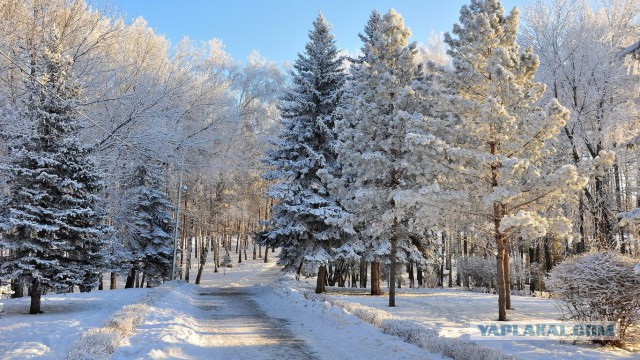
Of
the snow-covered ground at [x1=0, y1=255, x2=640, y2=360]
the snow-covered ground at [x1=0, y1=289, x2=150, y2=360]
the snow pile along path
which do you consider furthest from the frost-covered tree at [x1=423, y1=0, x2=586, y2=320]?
the snow-covered ground at [x1=0, y1=289, x2=150, y2=360]

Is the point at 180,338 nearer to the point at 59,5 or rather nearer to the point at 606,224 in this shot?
the point at 59,5

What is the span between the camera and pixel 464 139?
14359 mm

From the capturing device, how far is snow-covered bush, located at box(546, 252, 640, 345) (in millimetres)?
8742

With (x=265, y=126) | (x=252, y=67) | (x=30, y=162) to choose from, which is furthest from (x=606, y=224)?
(x=252, y=67)

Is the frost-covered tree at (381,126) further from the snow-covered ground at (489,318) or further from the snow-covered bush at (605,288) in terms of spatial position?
the snow-covered bush at (605,288)

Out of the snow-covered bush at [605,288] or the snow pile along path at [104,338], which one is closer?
the snow pile along path at [104,338]

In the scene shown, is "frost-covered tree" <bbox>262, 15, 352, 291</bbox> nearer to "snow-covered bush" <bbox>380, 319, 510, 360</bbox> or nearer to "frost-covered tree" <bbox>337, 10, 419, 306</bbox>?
"frost-covered tree" <bbox>337, 10, 419, 306</bbox>

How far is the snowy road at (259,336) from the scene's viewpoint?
8.05m

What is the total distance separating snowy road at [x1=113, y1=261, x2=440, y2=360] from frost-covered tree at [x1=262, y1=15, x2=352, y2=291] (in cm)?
690

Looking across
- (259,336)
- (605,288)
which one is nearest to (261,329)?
(259,336)

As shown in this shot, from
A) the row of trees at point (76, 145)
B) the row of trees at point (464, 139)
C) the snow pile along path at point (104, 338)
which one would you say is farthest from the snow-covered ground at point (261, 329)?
the row of trees at point (76, 145)

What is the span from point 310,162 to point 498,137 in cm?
1123

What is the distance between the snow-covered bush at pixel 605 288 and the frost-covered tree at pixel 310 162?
12.4 meters

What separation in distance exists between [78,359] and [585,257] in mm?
9980
